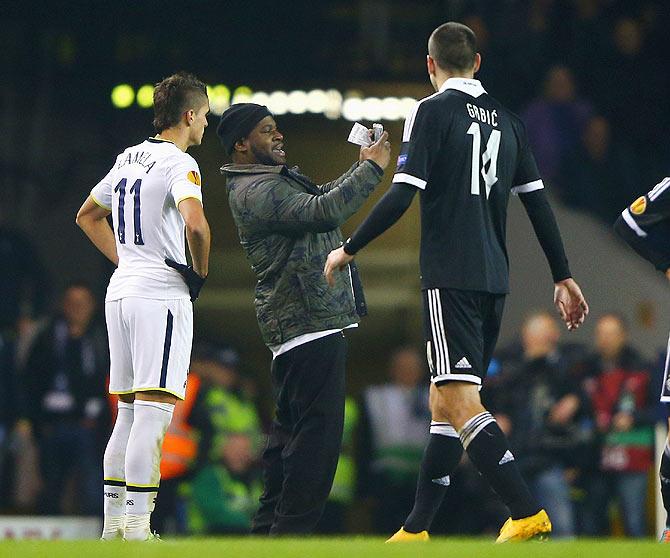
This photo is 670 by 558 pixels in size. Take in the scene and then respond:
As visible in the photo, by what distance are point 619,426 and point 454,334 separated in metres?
6.45

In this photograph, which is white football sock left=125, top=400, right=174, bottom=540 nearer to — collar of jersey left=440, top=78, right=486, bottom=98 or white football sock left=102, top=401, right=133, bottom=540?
white football sock left=102, top=401, right=133, bottom=540

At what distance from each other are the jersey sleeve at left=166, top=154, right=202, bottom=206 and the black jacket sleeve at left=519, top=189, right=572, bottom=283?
134 centimetres

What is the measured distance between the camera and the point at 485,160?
5.91m

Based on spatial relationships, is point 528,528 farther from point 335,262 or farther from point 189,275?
point 189,275

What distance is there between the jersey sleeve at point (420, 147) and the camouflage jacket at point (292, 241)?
1.37 feet

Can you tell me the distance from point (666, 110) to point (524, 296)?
7.19 feet

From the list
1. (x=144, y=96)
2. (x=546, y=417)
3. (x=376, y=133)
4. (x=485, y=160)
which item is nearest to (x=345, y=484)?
(x=546, y=417)

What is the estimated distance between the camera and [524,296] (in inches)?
523

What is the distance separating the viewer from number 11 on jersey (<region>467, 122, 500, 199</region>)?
588 centimetres

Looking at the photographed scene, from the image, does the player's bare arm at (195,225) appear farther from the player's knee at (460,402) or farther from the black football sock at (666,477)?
the black football sock at (666,477)

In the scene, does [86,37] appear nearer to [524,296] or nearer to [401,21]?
[401,21]

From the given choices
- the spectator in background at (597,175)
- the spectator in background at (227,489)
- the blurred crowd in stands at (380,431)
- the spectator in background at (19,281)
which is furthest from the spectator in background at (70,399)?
the spectator in background at (597,175)

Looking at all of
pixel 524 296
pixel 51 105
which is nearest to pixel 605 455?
pixel 524 296

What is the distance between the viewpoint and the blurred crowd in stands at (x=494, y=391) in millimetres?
11852
